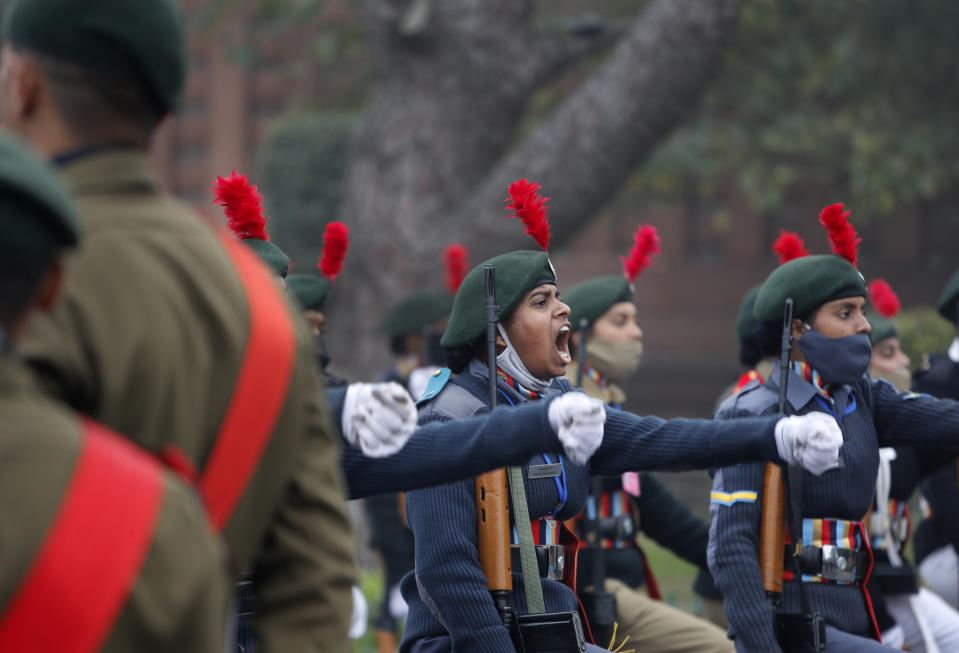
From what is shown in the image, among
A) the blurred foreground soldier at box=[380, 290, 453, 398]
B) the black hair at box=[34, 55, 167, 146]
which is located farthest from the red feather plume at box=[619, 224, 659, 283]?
the black hair at box=[34, 55, 167, 146]

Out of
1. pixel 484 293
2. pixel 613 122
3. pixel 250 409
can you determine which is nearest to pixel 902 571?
pixel 484 293

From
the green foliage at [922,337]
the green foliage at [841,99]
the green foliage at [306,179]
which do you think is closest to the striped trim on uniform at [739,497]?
the green foliage at [922,337]

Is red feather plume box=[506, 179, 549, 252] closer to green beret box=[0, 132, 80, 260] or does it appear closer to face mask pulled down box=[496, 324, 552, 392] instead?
face mask pulled down box=[496, 324, 552, 392]

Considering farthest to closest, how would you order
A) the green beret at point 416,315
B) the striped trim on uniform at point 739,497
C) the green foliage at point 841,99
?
1. the green foliage at point 841,99
2. the green beret at point 416,315
3. the striped trim on uniform at point 739,497

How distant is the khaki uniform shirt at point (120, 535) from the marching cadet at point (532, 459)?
195cm

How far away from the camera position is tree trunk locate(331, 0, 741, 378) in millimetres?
11664

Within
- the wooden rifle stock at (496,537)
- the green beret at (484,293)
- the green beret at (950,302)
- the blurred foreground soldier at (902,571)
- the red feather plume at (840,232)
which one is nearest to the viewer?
the wooden rifle stock at (496,537)

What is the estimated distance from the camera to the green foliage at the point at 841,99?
→ 14.3 meters

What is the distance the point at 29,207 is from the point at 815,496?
363 centimetres

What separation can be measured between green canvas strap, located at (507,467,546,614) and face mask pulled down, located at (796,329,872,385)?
1376 mm

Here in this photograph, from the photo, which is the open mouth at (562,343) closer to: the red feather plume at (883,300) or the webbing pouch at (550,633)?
the webbing pouch at (550,633)

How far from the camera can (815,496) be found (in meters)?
4.83

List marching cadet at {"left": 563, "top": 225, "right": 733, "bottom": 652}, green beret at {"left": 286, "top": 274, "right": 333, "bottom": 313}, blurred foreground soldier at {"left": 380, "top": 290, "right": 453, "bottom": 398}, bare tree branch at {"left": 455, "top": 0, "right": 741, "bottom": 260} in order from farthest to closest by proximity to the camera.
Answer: bare tree branch at {"left": 455, "top": 0, "right": 741, "bottom": 260} → blurred foreground soldier at {"left": 380, "top": 290, "right": 453, "bottom": 398} → green beret at {"left": 286, "top": 274, "right": 333, "bottom": 313} → marching cadet at {"left": 563, "top": 225, "right": 733, "bottom": 652}

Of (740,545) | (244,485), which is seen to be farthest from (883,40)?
(244,485)
